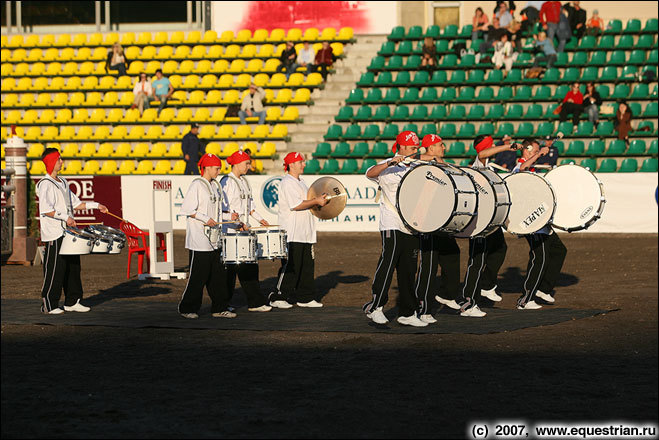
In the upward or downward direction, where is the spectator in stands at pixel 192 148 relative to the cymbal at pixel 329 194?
upward

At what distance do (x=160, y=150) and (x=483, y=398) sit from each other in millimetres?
23360

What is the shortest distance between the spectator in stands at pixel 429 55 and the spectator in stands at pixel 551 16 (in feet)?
10.6

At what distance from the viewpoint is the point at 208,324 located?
1091 cm

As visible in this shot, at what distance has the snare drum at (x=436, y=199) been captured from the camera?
32.1ft

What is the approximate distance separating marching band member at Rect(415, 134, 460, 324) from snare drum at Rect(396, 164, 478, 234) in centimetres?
29

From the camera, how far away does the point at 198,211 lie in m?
11.5

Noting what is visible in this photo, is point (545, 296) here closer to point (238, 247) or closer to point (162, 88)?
point (238, 247)

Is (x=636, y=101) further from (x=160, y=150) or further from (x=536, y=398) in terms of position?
(x=536, y=398)

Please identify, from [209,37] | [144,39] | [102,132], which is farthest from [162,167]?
[144,39]

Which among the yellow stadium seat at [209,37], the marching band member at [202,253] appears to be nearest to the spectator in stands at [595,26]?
the yellow stadium seat at [209,37]

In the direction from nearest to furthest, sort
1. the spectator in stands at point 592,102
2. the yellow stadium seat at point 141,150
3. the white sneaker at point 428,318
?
the white sneaker at point 428,318 → the spectator in stands at point 592,102 → the yellow stadium seat at point 141,150

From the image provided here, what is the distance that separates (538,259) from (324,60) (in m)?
19.7

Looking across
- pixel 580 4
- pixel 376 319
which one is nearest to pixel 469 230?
pixel 376 319

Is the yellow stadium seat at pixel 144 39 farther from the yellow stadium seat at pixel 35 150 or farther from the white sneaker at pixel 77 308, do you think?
the white sneaker at pixel 77 308
